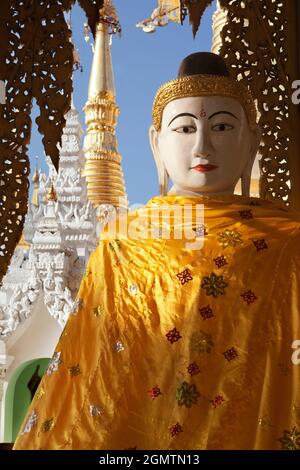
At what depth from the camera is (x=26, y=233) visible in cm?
748

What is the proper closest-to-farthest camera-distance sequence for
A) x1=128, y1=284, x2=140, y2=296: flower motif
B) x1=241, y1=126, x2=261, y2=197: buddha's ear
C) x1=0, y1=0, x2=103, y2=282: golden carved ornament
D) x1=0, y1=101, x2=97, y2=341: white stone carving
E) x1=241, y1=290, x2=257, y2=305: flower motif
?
x1=241, y1=290, x2=257, y2=305: flower motif → x1=128, y1=284, x2=140, y2=296: flower motif → x1=241, y1=126, x2=261, y2=197: buddha's ear → x1=0, y1=0, x2=103, y2=282: golden carved ornament → x1=0, y1=101, x2=97, y2=341: white stone carving

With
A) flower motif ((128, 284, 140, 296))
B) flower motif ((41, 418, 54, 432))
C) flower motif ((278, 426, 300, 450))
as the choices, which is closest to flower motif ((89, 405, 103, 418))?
flower motif ((41, 418, 54, 432))

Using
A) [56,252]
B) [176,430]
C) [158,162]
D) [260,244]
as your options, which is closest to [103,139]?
[56,252]

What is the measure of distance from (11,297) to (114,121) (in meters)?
2.79

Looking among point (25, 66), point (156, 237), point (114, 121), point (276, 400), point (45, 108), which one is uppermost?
point (114, 121)

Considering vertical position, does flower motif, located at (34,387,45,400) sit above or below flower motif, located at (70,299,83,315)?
below

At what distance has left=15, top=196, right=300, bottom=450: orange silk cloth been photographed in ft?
6.21

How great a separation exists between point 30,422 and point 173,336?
446 mm

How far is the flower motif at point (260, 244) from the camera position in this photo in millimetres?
2141

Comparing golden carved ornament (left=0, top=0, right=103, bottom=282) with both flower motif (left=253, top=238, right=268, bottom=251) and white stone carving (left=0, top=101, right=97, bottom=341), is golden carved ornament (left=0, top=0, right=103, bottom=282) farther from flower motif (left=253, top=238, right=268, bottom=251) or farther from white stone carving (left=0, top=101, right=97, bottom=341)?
white stone carving (left=0, top=101, right=97, bottom=341)

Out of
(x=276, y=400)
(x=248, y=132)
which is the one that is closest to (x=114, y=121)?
(x=248, y=132)

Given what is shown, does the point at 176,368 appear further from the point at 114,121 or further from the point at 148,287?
the point at 114,121

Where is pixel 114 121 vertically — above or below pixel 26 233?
above

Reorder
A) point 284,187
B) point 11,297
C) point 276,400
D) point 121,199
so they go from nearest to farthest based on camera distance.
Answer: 1. point 276,400
2. point 284,187
3. point 11,297
4. point 121,199
